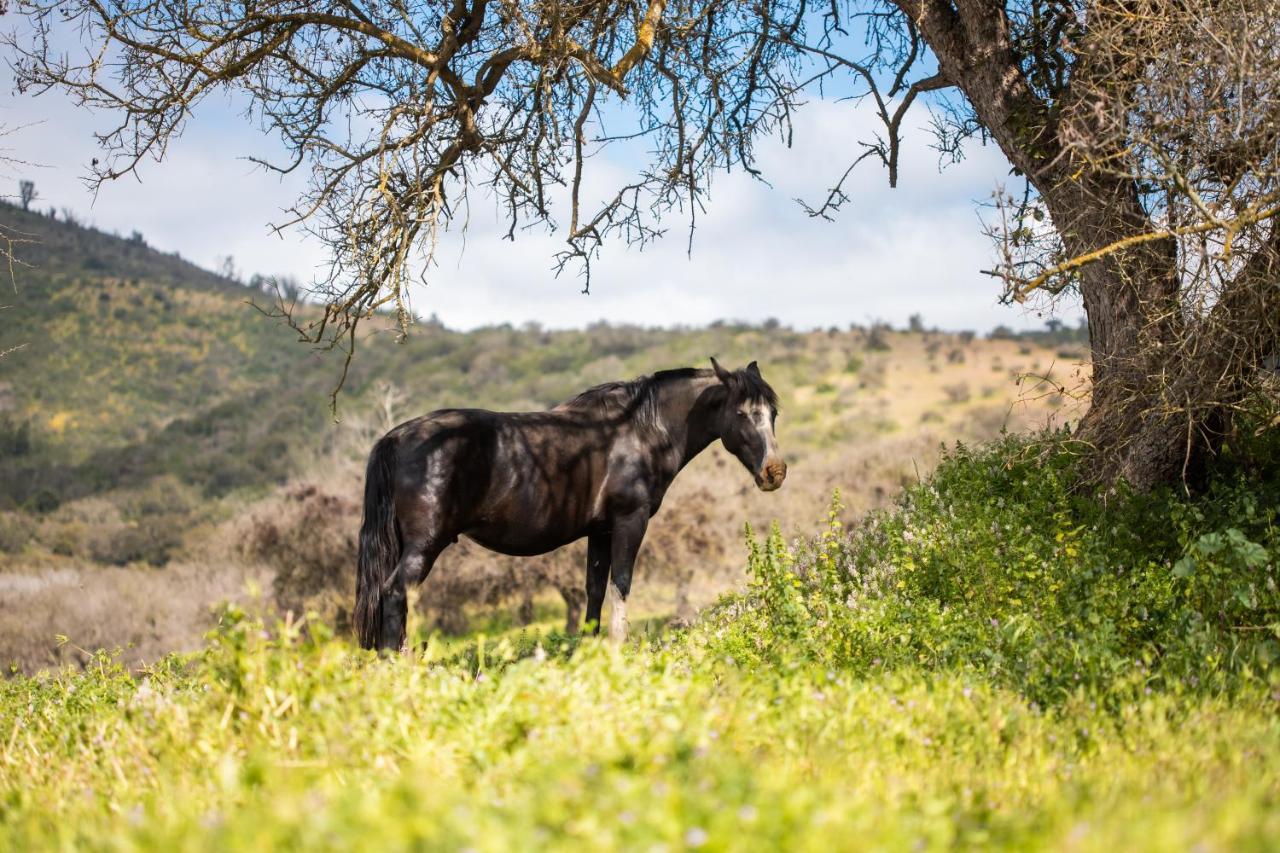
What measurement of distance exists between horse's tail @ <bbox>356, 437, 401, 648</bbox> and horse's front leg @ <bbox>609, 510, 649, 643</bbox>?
181 cm

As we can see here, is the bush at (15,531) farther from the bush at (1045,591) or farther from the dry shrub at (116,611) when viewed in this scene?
the bush at (1045,591)

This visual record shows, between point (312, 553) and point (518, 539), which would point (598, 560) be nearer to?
point (518, 539)

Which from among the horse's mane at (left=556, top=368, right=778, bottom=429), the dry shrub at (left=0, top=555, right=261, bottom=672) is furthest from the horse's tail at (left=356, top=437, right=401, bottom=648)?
the dry shrub at (left=0, top=555, right=261, bottom=672)

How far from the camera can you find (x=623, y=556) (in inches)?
314

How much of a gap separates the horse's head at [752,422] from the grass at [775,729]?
0.76 meters

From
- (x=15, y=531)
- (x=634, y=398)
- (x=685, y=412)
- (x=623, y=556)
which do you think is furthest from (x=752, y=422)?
(x=15, y=531)

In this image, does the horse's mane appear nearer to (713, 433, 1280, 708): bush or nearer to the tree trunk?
(713, 433, 1280, 708): bush

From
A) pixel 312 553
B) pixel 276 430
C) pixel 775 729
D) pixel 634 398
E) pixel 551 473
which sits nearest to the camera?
pixel 775 729

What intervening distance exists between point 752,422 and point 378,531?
308 centimetres

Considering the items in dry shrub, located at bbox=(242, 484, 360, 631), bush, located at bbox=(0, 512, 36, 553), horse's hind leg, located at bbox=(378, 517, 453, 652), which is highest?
horse's hind leg, located at bbox=(378, 517, 453, 652)

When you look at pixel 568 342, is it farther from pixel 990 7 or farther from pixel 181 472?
pixel 990 7

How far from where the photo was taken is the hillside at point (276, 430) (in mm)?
30359

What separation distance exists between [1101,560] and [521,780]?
18.5 feet

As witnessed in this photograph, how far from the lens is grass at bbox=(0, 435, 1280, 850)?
279cm
